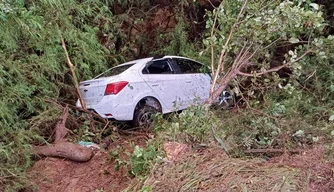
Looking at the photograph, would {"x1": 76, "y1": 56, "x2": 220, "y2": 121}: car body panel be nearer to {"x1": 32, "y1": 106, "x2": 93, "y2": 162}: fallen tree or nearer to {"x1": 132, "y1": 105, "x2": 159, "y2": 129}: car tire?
{"x1": 132, "y1": 105, "x2": 159, "y2": 129}: car tire

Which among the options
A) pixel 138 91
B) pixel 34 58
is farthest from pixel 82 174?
pixel 34 58

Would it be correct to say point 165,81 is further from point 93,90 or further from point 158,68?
point 93,90

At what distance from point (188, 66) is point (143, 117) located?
5.42ft

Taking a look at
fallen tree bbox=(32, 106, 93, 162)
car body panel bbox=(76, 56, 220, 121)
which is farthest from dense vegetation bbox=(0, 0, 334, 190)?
car body panel bbox=(76, 56, 220, 121)

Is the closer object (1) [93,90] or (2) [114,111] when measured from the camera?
(2) [114,111]

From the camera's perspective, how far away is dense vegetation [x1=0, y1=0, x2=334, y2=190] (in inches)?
186

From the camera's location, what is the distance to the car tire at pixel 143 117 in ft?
22.3

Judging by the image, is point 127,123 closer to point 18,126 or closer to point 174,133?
point 18,126

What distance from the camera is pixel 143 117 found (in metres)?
6.91

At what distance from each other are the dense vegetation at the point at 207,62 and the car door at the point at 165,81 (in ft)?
3.59

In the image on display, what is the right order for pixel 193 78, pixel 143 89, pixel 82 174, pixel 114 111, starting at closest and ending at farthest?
1. pixel 82 174
2. pixel 114 111
3. pixel 143 89
4. pixel 193 78

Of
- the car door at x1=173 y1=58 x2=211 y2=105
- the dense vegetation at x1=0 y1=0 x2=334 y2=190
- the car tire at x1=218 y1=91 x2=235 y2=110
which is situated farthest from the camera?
the car door at x1=173 y1=58 x2=211 y2=105

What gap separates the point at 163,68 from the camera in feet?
24.5

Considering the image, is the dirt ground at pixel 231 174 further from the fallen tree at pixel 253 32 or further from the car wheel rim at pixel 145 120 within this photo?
the car wheel rim at pixel 145 120
